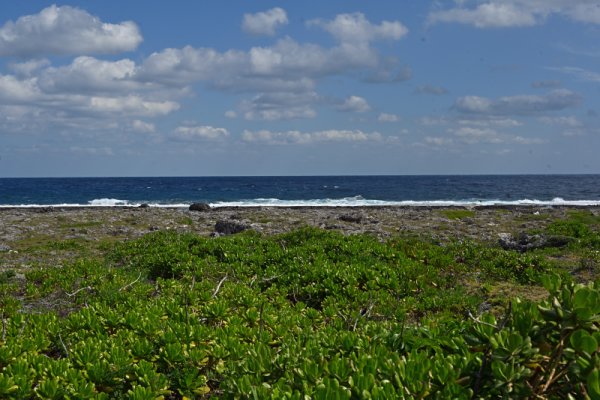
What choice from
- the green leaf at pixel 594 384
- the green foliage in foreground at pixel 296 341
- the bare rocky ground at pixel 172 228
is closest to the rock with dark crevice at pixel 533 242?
the bare rocky ground at pixel 172 228

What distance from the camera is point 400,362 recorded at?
3988 mm

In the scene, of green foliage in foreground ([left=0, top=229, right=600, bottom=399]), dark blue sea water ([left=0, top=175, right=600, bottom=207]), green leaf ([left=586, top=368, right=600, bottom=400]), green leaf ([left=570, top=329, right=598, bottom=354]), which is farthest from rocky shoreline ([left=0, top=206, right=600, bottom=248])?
dark blue sea water ([left=0, top=175, right=600, bottom=207])

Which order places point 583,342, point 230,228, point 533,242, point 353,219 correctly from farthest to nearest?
point 353,219 → point 230,228 → point 533,242 → point 583,342

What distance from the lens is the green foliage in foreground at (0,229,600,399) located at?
138 inches

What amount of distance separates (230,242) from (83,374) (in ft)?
30.9

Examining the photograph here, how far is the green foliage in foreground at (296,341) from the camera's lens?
350 centimetres

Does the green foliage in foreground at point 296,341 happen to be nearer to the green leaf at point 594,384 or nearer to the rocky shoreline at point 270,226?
the green leaf at point 594,384

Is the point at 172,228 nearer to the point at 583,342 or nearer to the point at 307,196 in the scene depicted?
the point at 583,342

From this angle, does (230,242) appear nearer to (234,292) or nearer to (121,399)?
(234,292)

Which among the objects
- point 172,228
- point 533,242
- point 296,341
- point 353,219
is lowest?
point 172,228

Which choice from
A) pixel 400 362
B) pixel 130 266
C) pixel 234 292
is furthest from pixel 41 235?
pixel 400 362

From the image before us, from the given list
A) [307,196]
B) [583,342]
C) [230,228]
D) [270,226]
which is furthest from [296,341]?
[307,196]

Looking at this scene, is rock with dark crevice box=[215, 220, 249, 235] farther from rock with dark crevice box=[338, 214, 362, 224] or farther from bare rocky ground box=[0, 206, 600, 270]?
rock with dark crevice box=[338, 214, 362, 224]

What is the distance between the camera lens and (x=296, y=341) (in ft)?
17.9
